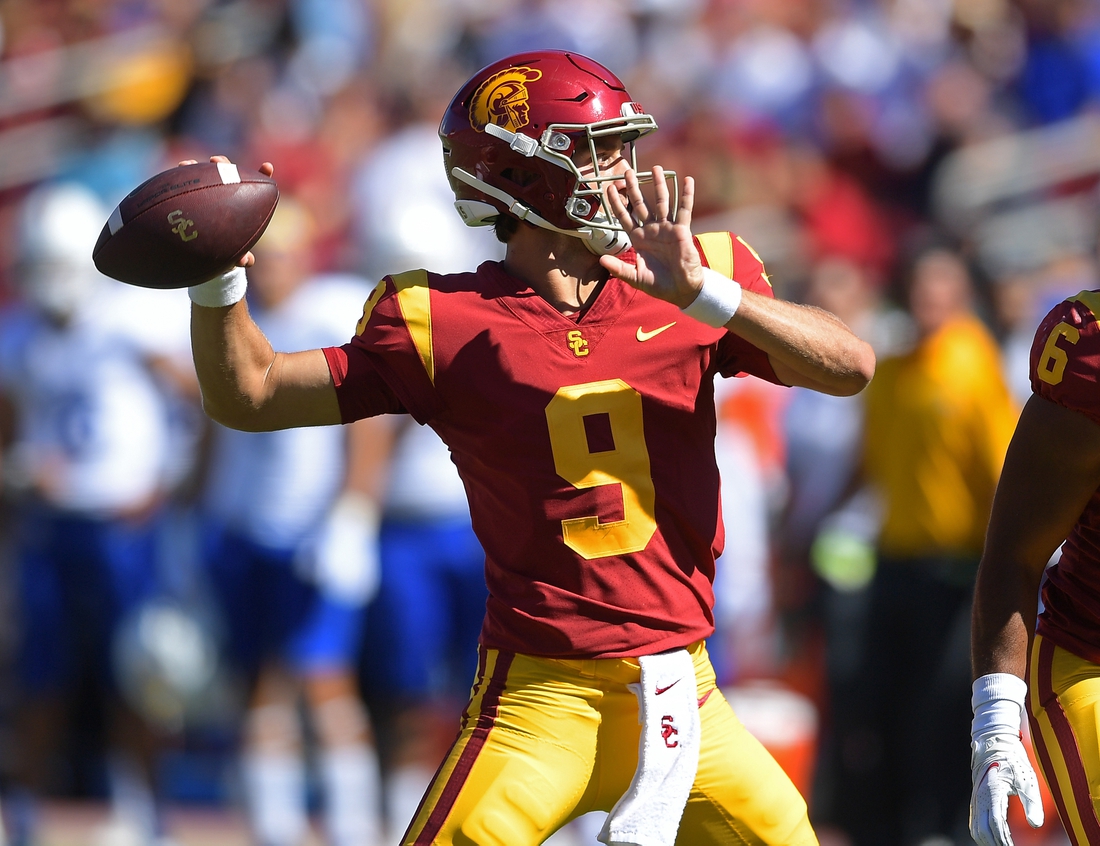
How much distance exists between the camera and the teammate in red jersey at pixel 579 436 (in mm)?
2881

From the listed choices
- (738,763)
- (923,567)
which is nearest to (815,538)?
(923,567)

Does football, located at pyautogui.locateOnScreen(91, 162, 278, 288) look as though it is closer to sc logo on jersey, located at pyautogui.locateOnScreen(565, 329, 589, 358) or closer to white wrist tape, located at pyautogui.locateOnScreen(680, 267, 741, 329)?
sc logo on jersey, located at pyautogui.locateOnScreen(565, 329, 589, 358)

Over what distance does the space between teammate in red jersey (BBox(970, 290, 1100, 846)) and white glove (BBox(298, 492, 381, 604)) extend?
3.18 metres

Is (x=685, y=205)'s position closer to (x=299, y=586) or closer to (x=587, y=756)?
(x=587, y=756)

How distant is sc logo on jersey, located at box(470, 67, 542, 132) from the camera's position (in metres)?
2.99

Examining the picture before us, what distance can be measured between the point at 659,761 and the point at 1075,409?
3.09 ft

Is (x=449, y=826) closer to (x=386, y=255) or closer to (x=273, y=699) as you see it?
(x=273, y=699)

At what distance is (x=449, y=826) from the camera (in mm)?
2775

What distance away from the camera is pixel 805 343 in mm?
2863

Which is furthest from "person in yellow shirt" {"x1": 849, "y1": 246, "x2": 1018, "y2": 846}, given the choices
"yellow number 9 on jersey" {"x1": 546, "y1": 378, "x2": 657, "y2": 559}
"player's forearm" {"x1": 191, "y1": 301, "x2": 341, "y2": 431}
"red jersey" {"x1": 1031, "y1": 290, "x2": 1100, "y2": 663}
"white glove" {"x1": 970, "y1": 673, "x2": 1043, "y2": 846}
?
"player's forearm" {"x1": 191, "y1": 301, "x2": 341, "y2": 431}

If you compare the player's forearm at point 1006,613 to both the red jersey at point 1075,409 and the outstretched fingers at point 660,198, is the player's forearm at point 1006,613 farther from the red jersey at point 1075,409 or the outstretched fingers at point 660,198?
the outstretched fingers at point 660,198

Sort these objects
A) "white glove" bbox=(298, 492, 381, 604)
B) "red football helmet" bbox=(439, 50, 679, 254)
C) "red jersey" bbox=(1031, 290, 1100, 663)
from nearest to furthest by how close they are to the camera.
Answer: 1. "red jersey" bbox=(1031, 290, 1100, 663)
2. "red football helmet" bbox=(439, 50, 679, 254)
3. "white glove" bbox=(298, 492, 381, 604)

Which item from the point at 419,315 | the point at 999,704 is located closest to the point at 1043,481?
the point at 999,704

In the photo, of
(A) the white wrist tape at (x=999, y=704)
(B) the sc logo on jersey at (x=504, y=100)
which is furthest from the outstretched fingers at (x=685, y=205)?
(A) the white wrist tape at (x=999, y=704)
